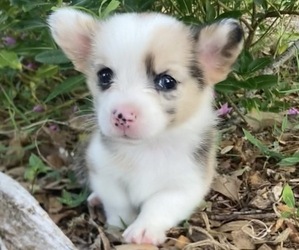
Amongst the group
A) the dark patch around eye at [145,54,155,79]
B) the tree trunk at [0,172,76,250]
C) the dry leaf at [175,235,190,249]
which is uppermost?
the dark patch around eye at [145,54,155,79]

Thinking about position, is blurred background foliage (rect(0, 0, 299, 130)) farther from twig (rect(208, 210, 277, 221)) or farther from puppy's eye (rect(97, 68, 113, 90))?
twig (rect(208, 210, 277, 221))

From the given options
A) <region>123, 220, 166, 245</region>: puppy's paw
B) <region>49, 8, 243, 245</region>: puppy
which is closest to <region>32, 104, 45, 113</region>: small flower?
<region>49, 8, 243, 245</region>: puppy

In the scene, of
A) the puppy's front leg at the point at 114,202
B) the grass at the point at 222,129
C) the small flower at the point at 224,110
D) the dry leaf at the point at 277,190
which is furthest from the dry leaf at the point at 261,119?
the puppy's front leg at the point at 114,202

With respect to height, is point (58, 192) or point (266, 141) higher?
point (266, 141)

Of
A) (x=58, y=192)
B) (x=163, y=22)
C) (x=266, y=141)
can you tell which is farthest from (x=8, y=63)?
(x=266, y=141)

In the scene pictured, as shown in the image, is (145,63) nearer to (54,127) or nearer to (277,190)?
(277,190)

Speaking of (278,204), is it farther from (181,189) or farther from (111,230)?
(111,230)

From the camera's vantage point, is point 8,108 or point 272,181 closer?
point 272,181
